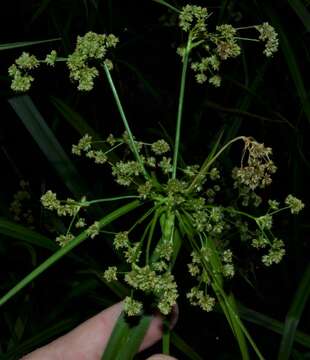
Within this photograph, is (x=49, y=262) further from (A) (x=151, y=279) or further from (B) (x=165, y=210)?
(B) (x=165, y=210)

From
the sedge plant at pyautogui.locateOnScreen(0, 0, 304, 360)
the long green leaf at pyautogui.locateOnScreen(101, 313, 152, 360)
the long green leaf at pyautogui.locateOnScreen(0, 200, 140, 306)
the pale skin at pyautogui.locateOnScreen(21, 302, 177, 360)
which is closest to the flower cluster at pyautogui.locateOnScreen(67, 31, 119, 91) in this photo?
the sedge plant at pyautogui.locateOnScreen(0, 0, 304, 360)

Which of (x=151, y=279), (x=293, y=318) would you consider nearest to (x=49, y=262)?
(x=151, y=279)

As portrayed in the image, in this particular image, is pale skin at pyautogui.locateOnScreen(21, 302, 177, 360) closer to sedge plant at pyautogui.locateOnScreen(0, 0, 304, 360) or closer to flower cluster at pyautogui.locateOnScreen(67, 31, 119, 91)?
sedge plant at pyautogui.locateOnScreen(0, 0, 304, 360)

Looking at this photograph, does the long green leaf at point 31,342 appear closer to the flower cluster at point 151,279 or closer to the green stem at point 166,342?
the green stem at point 166,342

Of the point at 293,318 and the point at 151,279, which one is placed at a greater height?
the point at 151,279

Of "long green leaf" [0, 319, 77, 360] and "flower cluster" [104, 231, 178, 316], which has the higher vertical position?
"flower cluster" [104, 231, 178, 316]

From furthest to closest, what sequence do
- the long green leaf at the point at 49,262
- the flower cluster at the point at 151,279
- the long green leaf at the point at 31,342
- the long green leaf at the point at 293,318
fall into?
the long green leaf at the point at 31,342
the long green leaf at the point at 293,318
the flower cluster at the point at 151,279
the long green leaf at the point at 49,262

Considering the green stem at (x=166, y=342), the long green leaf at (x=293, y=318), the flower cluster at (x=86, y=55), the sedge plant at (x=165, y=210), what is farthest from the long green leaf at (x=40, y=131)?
the long green leaf at (x=293, y=318)

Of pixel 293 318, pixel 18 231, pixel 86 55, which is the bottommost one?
pixel 293 318

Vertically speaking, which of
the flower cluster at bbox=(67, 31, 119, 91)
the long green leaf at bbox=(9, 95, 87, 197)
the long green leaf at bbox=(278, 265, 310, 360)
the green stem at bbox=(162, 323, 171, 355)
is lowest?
the long green leaf at bbox=(278, 265, 310, 360)

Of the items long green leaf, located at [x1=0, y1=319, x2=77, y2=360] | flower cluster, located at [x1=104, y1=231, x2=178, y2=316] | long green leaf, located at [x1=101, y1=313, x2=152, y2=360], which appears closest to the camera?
flower cluster, located at [x1=104, y1=231, x2=178, y2=316]
